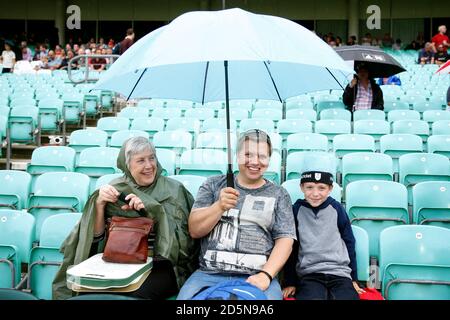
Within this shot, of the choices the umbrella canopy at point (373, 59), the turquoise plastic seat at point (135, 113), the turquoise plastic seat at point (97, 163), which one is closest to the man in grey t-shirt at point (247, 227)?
the turquoise plastic seat at point (97, 163)

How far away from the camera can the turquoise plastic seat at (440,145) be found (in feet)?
17.3

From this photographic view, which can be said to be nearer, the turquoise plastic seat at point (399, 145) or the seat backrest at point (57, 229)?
the seat backrest at point (57, 229)

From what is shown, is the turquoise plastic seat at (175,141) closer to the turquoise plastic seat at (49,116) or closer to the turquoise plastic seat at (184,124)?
the turquoise plastic seat at (184,124)

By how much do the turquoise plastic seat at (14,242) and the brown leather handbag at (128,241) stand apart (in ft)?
2.75

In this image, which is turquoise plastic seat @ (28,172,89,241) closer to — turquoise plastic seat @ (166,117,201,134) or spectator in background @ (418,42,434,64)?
turquoise plastic seat @ (166,117,201,134)

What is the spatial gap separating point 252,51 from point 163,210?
3.71 ft

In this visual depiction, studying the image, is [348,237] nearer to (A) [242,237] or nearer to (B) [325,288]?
(B) [325,288]

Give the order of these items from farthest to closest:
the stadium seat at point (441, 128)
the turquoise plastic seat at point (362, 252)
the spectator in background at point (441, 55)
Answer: the spectator in background at point (441, 55) < the stadium seat at point (441, 128) < the turquoise plastic seat at point (362, 252)

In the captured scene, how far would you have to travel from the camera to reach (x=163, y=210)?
2.91 meters

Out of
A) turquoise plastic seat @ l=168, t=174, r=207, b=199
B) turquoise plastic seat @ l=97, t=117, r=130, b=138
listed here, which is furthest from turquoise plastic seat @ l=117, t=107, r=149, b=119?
turquoise plastic seat @ l=168, t=174, r=207, b=199

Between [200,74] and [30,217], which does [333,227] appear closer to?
[200,74]

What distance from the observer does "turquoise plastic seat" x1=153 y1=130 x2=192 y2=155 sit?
5.47 meters

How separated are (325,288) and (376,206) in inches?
47.8

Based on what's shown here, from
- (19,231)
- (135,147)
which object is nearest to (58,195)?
(19,231)
